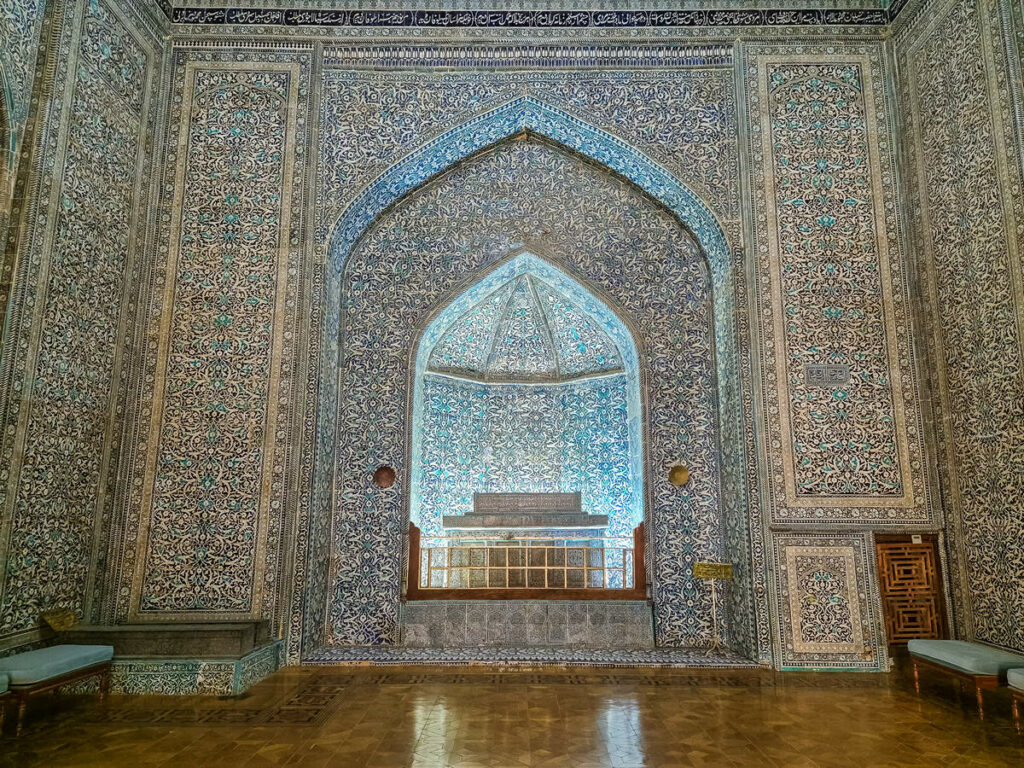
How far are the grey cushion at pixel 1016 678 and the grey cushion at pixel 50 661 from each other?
4.73 m

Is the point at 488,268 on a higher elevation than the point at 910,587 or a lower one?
higher

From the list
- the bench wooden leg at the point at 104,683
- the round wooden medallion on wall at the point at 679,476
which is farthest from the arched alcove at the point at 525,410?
the bench wooden leg at the point at 104,683

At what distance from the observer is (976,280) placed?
4438mm

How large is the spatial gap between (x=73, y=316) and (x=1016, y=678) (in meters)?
5.53

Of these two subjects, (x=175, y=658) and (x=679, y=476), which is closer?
(x=175, y=658)

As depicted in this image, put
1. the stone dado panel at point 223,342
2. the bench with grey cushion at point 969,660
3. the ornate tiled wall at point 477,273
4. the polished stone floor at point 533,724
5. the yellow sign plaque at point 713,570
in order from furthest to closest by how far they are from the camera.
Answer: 1. the yellow sign plaque at point 713,570
2. the stone dado panel at point 223,342
3. the ornate tiled wall at point 477,273
4. the bench with grey cushion at point 969,660
5. the polished stone floor at point 533,724

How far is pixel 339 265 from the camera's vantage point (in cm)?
562

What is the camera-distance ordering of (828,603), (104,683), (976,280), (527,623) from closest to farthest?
1. (104,683)
2. (976,280)
3. (828,603)
4. (527,623)

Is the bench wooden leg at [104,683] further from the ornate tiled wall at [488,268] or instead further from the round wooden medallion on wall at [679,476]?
the round wooden medallion on wall at [679,476]

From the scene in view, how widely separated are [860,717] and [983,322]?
2534 millimetres

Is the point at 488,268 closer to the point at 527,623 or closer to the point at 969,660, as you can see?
the point at 527,623

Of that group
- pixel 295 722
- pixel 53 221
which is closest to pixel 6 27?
pixel 53 221

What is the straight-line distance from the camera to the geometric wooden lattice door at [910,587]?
4.59m

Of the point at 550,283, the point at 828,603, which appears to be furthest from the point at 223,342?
the point at 828,603
